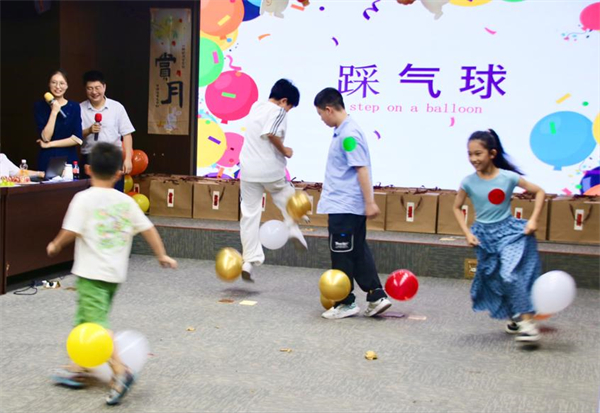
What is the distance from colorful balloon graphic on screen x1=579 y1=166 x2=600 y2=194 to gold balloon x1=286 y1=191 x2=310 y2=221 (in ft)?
8.76

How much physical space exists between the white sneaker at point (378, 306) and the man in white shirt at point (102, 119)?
7.75 ft

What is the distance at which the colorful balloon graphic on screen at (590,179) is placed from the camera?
20.4 feet

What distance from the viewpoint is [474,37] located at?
6.38 meters

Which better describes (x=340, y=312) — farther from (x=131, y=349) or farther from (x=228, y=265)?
(x=131, y=349)

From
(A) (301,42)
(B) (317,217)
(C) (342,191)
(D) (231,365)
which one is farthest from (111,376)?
(A) (301,42)

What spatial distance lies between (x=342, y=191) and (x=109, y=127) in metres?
2.27

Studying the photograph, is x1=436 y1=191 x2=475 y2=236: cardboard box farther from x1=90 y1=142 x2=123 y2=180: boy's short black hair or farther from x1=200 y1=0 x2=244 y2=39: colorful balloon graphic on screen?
x1=90 y1=142 x2=123 y2=180: boy's short black hair

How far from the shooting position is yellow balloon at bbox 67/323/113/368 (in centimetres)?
288

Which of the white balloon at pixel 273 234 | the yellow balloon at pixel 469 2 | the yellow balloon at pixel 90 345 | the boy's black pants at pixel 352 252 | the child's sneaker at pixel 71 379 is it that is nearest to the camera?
the yellow balloon at pixel 90 345

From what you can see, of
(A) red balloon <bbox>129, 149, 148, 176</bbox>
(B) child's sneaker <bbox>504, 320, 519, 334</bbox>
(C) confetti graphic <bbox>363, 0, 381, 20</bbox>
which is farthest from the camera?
(A) red balloon <bbox>129, 149, 148, 176</bbox>

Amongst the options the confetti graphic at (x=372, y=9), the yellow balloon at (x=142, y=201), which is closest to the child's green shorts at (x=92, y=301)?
the yellow balloon at (x=142, y=201)

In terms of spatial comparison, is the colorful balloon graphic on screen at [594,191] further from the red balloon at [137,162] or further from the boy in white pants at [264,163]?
the red balloon at [137,162]

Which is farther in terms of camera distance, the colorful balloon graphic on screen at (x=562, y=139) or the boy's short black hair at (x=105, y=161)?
A: the colorful balloon graphic on screen at (x=562, y=139)

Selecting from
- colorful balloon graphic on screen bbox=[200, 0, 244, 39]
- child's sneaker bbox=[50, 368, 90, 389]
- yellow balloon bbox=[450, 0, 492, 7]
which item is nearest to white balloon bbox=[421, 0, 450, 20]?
yellow balloon bbox=[450, 0, 492, 7]
